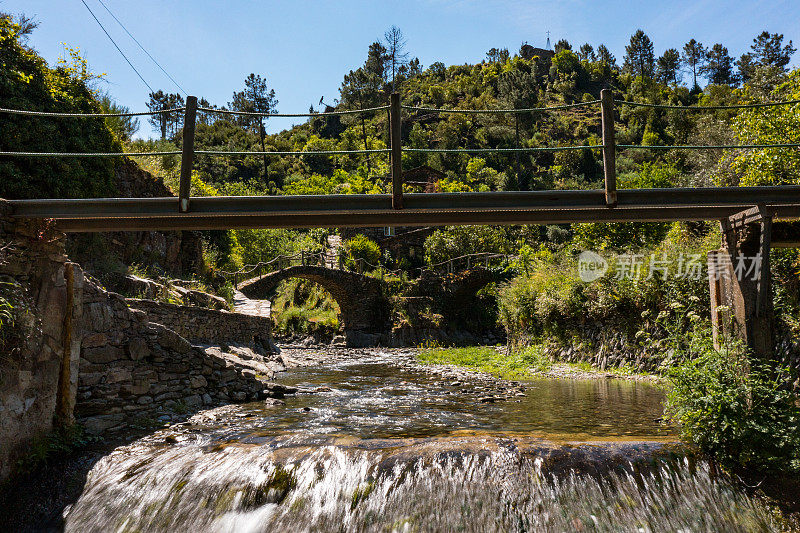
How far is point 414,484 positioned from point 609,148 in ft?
13.6

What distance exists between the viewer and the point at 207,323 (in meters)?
12.8

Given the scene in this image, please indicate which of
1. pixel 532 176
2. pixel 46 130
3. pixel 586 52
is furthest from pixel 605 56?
pixel 46 130

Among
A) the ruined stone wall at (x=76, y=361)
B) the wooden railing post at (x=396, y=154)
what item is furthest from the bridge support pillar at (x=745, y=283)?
the ruined stone wall at (x=76, y=361)

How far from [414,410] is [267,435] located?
2876 mm

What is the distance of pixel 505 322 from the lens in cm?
2070

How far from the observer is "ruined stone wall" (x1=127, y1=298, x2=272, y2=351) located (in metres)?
10.6

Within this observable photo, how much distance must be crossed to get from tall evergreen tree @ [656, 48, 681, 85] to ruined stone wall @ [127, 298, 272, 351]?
93362 millimetres

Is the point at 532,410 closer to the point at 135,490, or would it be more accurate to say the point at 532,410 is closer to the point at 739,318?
the point at 739,318

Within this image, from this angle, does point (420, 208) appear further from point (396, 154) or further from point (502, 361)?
point (502, 361)

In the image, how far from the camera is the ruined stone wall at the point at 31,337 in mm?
5336

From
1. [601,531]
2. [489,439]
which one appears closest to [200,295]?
[489,439]

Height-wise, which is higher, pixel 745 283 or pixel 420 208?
pixel 420 208

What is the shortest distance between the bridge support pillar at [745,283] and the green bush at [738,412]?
1.11ft

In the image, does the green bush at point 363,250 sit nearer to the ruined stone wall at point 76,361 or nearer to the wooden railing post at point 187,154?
the ruined stone wall at point 76,361
